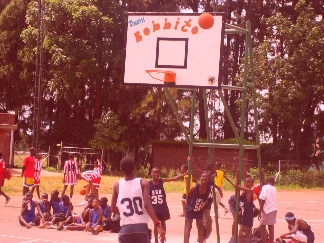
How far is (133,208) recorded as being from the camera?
789 centimetres

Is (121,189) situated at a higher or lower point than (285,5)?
lower

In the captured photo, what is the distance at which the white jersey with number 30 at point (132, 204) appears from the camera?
7.88m

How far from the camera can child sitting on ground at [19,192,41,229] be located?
54.1ft

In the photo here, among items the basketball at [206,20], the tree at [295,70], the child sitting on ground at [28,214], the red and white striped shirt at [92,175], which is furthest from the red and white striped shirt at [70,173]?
the tree at [295,70]

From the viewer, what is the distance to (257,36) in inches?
1768

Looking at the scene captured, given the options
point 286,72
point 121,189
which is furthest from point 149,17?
point 286,72

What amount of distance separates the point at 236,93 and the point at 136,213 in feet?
134

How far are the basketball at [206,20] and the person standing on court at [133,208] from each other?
3821 millimetres

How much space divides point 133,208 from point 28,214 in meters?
9.46

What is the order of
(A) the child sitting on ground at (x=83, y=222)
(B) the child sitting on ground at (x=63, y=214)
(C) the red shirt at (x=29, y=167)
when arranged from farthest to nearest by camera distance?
1. (C) the red shirt at (x=29, y=167)
2. (B) the child sitting on ground at (x=63, y=214)
3. (A) the child sitting on ground at (x=83, y=222)

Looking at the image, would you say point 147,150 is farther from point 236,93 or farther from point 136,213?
point 136,213

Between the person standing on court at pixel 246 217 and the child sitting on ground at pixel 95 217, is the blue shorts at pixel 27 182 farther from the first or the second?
the person standing on court at pixel 246 217

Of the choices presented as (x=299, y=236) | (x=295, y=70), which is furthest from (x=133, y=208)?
(x=295, y=70)

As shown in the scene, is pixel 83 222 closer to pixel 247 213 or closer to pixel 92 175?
pixel 92 175
